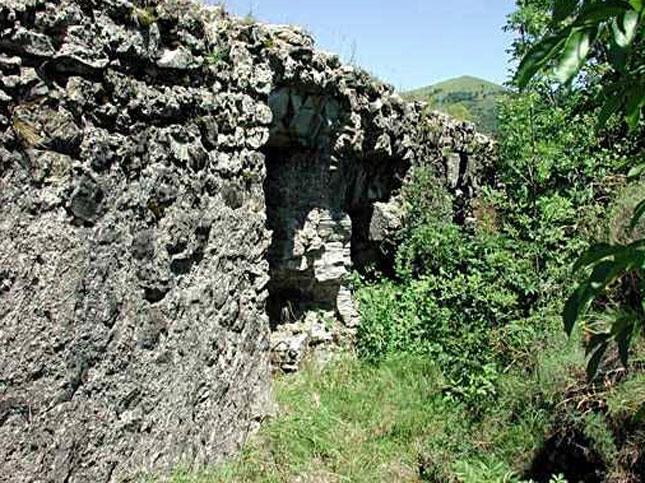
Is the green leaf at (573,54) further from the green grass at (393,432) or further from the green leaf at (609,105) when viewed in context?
the green grass at (393,432)

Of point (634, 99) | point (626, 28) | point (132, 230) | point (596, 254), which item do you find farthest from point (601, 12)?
point (132, 230)

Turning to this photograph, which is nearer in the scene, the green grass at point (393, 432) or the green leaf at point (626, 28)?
the green leaf at point (626, 28)

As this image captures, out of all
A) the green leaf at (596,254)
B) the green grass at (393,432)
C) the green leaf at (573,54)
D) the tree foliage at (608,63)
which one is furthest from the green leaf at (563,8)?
the green grass at (393,432)

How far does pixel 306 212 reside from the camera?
6.71m

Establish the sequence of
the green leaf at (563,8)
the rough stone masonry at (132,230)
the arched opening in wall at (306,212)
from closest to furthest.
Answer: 1. the green leaf at (563,8)
2. the rough stone masonry at (132,230)
3. the arched opening in wall at (306,212)

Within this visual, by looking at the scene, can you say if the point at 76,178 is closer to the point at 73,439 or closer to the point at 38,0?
the point at 38,0

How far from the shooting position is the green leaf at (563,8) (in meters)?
1.07

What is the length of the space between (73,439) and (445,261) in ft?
17.5

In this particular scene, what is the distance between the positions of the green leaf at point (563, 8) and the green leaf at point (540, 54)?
84mm

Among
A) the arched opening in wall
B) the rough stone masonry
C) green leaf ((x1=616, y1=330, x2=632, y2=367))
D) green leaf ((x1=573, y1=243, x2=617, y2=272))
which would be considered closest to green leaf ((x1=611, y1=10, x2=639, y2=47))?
green leaf ((x1=573, y1=243, x2=617, y2=272))

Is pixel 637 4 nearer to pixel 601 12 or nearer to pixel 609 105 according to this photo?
pixel 601 12

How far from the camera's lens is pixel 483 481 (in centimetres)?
336

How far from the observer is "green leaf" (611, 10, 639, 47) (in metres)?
0.97

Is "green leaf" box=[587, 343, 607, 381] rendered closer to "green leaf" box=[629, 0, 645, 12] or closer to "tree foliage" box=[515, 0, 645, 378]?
"tree foliage" box=[515, 0, 645, 378]
